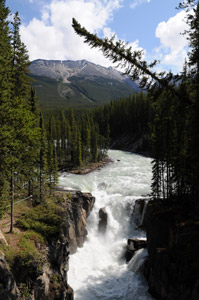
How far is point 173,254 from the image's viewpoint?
16672 millimetres

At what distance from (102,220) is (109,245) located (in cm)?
421

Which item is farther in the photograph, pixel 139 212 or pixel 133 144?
pixel 133 144

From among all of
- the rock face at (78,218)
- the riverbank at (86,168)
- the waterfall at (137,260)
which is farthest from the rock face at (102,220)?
the riverbank at (86,168)

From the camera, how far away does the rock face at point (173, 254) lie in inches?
576

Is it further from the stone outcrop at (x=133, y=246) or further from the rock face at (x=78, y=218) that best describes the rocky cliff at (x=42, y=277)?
the stone outcrop at (x=133, y=246)

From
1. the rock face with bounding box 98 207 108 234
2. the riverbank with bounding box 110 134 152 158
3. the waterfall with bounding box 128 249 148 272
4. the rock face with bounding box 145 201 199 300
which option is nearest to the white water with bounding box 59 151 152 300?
the waterfall with bounding box 128 249 148 272

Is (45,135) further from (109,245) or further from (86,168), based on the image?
(86,168)

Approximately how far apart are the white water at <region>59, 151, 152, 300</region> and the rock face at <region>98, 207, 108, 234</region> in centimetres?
64

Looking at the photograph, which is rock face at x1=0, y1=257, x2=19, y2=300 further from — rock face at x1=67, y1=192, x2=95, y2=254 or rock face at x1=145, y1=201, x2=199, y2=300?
rock face at x1=67, y1=192, x2=95, y2=254

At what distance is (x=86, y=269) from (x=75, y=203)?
9.07 meters

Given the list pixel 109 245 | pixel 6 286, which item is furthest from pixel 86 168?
pixel 6 286

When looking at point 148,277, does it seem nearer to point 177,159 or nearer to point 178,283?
point 178,283

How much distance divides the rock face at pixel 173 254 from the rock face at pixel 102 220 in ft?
36.6

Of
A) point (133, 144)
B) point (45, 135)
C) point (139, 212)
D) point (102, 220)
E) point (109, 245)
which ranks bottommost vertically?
point (109, 245)
